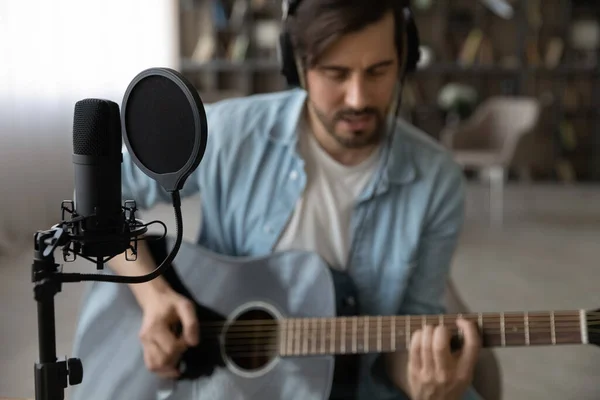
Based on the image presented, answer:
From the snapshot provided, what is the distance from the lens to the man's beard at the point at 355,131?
1.11 meters

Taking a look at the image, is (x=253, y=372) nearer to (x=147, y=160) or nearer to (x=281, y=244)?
(x=281, y=244)

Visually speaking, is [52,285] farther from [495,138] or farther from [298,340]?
[495,138]

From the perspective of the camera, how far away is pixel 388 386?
115cm

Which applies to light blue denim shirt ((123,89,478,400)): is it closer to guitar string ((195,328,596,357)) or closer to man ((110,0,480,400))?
man ((110,0,480,400))

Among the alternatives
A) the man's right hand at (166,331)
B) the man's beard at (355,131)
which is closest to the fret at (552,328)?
the man's beard at (355,131)

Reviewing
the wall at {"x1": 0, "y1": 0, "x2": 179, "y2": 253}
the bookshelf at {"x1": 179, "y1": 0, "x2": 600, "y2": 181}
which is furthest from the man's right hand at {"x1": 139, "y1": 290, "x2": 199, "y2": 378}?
the bookshelf at {"x1": 179, "y1": 0, "x2": 600, "y2": 181}

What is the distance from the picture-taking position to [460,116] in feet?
18.4

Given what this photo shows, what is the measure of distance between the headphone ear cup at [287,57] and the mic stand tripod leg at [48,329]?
68 cm

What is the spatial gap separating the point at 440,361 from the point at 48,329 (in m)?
0.61

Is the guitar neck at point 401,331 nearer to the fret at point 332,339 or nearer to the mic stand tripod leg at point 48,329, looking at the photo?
the fret at point 332,339

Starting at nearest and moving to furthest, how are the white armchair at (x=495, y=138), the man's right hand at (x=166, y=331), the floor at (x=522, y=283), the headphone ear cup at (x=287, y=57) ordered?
the man's right hand at (x=166, y=331)
the headphone ear cup at (x=287, y=57)
the floor at (x=522, y=283)
the white armchair at (x=495, y=138)

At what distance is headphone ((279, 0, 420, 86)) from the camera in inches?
43.8

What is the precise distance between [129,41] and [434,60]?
2875 millimetres

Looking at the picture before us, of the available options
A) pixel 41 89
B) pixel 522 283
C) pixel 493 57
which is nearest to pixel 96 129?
pixel 522 283
